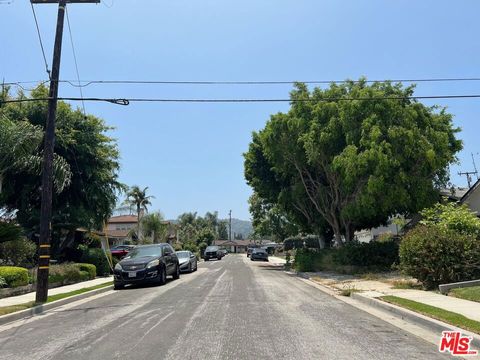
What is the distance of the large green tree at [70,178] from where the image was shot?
24422 millimetres

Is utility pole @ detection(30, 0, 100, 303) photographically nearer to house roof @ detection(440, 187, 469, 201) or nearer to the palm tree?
house roof @ detection(440, 187, 469, 201)

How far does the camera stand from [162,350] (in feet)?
24.6

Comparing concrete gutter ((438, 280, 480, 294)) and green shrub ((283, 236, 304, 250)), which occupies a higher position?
green shrub ((283, 236, 304, 250))

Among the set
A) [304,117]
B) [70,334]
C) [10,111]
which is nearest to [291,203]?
[304,117]

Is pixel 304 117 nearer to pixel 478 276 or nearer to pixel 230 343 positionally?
pixel 478 276

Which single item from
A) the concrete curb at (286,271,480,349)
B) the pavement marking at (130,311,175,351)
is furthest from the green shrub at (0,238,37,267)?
the concrete curb at (286,271,480,349)

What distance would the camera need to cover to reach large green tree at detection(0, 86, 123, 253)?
24422 millimetres

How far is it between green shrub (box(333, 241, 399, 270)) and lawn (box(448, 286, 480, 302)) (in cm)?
981

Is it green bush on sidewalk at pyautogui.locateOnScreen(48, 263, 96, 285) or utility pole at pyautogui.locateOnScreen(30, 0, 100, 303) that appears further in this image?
green bush on sidewalk at pyautogui.locateOnScreen(48, 263, 96, 285)

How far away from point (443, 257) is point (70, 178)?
18330mm

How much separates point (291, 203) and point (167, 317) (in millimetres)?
21265

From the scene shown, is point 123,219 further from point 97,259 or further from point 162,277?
point 162,277

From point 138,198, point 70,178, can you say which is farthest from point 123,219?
point 70,178

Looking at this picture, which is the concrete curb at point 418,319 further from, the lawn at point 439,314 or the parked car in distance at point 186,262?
the parked car in distance at point 186,262
